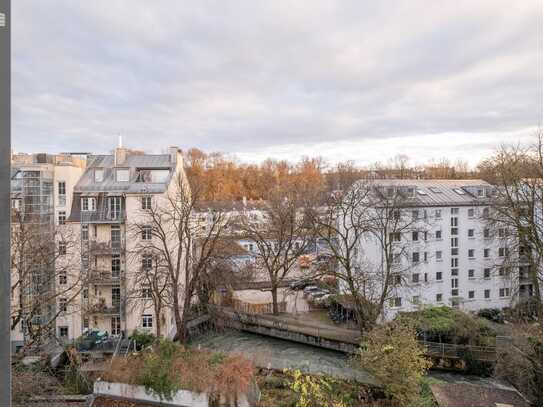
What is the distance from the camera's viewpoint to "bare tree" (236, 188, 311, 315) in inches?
993

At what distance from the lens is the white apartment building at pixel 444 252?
2475 centimetres

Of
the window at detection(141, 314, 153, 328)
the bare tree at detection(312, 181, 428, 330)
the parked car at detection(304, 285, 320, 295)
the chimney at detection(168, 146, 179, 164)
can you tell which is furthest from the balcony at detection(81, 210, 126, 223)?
the parked car at detection(304, 285, 320, 295)

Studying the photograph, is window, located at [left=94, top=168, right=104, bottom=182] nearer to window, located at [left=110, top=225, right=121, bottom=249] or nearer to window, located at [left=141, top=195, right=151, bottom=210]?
window, located at [left=110, top=225, right=121, bottom=249]

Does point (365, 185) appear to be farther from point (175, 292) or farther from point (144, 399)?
point (144, 399)

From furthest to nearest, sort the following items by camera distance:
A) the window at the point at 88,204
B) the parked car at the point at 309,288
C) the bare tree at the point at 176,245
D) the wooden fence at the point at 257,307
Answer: the parked car at the point at 309,288
the wooden fence at the point at 257,307
the window at the point at 88,204
the bare tree at the point at 176,245

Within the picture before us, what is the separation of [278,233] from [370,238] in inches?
228

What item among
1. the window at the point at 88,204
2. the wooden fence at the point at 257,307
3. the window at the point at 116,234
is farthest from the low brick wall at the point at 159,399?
the wooden fence at the point at 257,307

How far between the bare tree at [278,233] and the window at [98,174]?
8.46 meters

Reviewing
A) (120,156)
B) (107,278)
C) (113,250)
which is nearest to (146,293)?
(107,278)

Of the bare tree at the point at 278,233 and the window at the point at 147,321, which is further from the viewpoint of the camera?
the bare tree at the point at 278,233

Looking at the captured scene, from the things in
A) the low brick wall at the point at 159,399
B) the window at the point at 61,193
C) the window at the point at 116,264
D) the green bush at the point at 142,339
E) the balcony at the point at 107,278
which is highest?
the window at the point at 61,193

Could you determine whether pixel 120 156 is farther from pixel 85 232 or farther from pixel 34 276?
pixel 34 276

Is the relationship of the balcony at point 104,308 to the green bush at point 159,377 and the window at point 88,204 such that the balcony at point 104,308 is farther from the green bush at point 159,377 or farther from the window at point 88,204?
the green bush at point 159,377

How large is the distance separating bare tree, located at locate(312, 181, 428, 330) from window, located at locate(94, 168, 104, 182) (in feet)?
38.9
